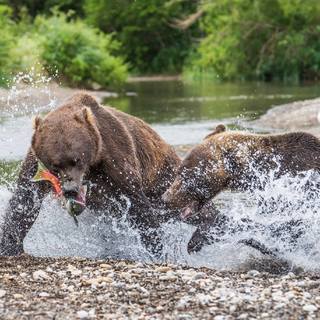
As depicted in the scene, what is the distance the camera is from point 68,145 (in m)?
6.29

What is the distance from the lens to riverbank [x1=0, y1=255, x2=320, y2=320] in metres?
5.07

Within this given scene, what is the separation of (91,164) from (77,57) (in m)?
27.4

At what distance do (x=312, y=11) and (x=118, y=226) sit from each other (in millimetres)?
31677

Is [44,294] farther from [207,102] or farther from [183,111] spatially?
[207,102]

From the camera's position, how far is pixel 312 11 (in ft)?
123

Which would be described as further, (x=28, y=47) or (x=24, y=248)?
(x=28, y=47)

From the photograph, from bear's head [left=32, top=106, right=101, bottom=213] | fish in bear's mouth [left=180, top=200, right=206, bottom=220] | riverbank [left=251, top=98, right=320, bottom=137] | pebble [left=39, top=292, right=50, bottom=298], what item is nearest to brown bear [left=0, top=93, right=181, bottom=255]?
bear's head [left=32, top=106, right=101, bottom=213]

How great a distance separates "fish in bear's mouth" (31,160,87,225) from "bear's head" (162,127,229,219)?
1.03 metres

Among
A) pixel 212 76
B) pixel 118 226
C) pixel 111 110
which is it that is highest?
pixel 111 110

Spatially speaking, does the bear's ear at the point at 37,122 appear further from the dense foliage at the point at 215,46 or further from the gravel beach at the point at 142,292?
the dense foliage at the point at 215,46

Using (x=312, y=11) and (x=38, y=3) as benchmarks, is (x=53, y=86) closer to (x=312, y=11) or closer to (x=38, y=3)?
(x=312, y=11)

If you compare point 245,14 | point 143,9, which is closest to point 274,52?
point 245,14

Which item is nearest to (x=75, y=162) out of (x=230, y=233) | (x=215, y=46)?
(x=230, y=233)

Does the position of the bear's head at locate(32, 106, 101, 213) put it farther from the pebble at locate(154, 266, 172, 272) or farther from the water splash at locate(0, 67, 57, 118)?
the water splash at locate(0, 67, 57, 118)
